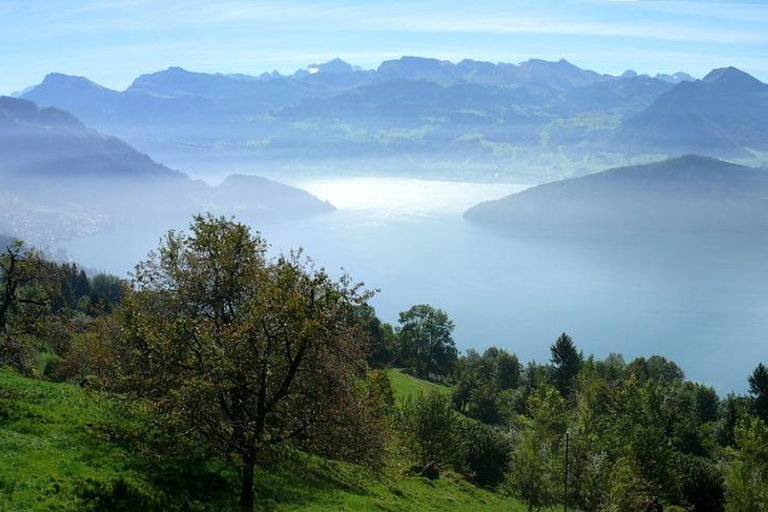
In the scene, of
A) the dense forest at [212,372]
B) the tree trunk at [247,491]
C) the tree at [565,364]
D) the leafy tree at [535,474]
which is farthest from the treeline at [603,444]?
the tree trunk at [247,491]

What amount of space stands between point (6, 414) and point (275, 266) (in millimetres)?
11375

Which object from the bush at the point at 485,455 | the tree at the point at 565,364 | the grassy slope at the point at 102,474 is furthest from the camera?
the tree at the point at 565,364

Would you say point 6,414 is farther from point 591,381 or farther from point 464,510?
point 591,381

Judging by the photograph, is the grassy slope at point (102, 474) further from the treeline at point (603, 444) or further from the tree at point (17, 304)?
the treeline at point (603, 444)

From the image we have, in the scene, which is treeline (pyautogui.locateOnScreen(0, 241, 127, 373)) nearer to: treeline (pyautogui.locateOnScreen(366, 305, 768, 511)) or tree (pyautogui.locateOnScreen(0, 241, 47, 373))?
tree (pyautogui.locateOnScreen(0, 241, 47, 373))

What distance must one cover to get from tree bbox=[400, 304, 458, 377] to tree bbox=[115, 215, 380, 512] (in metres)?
96.0

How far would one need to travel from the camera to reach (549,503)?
42.6 metres

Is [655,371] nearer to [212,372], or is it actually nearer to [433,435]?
[433,435]

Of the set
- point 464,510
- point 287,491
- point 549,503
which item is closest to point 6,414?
point 287,491

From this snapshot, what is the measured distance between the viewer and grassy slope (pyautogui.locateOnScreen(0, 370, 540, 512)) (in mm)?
18641

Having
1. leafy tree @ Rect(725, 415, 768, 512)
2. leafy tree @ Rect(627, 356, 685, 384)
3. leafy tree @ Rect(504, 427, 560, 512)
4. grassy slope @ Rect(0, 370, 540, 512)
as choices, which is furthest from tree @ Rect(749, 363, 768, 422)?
grassy slope @ Rect(0, 370, 540, 512)

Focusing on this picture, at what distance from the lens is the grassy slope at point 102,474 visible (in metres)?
18.6

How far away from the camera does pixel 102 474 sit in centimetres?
2017

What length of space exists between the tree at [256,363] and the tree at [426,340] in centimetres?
9596
